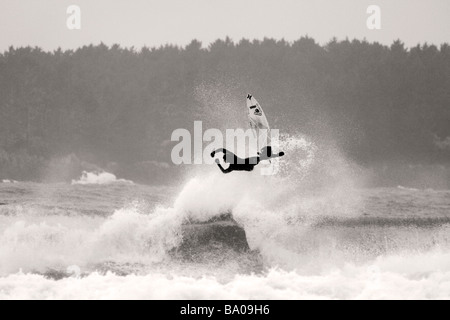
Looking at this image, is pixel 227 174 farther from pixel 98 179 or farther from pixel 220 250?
pixel 98 179

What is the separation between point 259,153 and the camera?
37.0 ft

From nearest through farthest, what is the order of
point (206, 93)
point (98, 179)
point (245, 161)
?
point (245, 161) < point (98, 179) < point (206, 93)

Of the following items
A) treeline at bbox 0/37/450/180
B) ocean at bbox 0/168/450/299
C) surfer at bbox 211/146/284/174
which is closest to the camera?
surfer at bbox 211/146/284/174

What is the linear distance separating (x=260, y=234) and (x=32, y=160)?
79.4 ft

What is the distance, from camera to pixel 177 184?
3444 centimetres

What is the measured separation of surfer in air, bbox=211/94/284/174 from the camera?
444 inches

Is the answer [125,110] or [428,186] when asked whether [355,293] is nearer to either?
[428,186]

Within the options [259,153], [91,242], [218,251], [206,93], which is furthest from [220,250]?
[206,93]

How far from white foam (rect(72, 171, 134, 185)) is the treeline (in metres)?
1.37

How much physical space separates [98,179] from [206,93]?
869 inches

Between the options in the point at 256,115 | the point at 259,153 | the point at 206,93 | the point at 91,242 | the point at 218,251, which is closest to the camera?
the point at 259,153

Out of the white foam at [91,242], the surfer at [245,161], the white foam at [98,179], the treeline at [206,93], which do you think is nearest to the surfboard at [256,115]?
the surfer at [245,161]

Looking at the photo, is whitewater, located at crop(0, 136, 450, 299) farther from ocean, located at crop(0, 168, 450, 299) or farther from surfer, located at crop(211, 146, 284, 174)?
surfer, located at crop(211, 146, 284, 174)

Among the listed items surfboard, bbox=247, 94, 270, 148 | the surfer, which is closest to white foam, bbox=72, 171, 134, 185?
surfboard, bbox=247, 94, 270, 148
